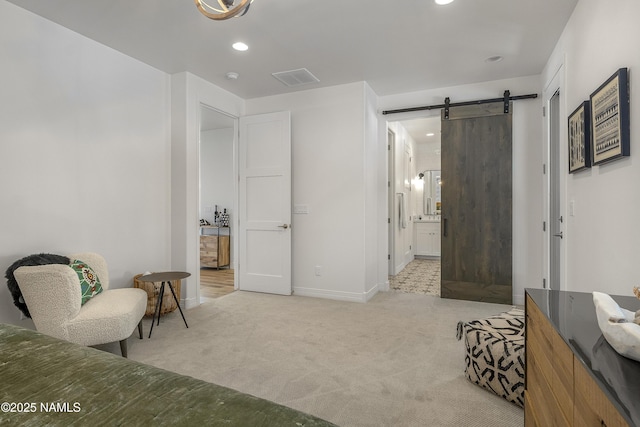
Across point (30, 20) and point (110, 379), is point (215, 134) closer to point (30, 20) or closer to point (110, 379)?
point (30, 20)

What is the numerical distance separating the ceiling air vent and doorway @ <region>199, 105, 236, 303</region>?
2322mm

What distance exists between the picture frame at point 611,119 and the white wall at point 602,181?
36mm

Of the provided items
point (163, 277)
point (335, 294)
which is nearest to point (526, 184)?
point (335, 294)

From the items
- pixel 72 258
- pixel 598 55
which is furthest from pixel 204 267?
pixel 598 55

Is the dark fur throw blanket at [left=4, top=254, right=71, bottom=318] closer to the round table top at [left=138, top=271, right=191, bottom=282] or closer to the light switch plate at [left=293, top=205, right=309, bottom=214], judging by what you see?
the round table top at [left=138, top=271, right=191, bottom=282]

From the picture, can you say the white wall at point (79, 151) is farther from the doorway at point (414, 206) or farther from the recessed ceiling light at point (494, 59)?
the recessed ceiling light at point (494, 59)

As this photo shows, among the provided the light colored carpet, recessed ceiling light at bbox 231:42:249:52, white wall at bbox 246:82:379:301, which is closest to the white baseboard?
white wall at bbox 246:82:379:301

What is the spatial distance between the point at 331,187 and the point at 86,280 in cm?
273

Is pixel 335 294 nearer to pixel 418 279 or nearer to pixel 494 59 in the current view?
pixel 418 279

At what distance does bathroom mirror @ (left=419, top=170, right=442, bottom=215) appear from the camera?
822cm

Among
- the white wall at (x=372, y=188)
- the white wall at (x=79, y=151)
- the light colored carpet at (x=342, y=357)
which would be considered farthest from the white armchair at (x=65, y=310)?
the white wall at (x=372, y=188)

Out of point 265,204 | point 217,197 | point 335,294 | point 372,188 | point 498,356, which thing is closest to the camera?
point 498,356

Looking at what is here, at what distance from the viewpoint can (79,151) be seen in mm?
3057

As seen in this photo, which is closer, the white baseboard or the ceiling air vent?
the ceiling air vent
